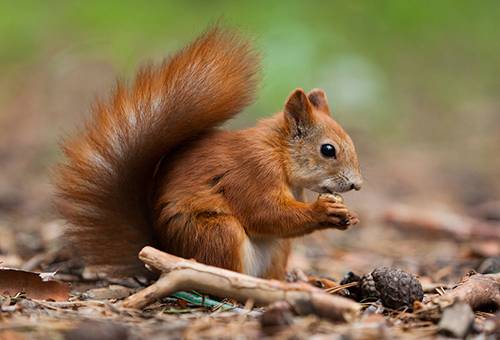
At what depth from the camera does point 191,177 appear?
8.35 ft

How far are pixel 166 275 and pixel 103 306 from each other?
0.71 ft

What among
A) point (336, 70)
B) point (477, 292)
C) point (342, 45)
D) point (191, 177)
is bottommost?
point (477, 292)

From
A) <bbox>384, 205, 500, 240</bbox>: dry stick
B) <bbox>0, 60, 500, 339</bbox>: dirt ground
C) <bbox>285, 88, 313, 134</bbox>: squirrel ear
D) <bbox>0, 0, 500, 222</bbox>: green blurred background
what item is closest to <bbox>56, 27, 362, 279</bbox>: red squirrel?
<bbox>285, 88, 313, 134</bbox>: squirrel ear

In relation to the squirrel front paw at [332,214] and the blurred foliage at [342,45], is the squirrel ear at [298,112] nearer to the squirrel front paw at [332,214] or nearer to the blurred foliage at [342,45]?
the squirrel front paw at [332,214]

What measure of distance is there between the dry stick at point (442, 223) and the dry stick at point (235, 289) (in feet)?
7.31

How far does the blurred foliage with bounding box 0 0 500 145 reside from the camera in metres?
7.61

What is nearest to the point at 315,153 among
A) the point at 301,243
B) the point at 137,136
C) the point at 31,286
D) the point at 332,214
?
the point at 332,214

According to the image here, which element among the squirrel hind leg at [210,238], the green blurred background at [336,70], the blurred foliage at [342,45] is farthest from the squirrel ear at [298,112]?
the blurred foliage at [342,45]

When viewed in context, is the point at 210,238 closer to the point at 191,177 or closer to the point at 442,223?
the point at 191,177

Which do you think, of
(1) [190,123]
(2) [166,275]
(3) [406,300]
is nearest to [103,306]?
(2) [166,275]

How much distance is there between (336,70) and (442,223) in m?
3.88

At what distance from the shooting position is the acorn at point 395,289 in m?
2.32

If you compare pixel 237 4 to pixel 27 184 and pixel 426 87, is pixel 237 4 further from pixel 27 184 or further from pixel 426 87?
pixel 27 184

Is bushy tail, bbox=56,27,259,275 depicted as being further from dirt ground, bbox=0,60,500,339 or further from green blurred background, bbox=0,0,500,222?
green blurred background, bbox=0,0,500,222
